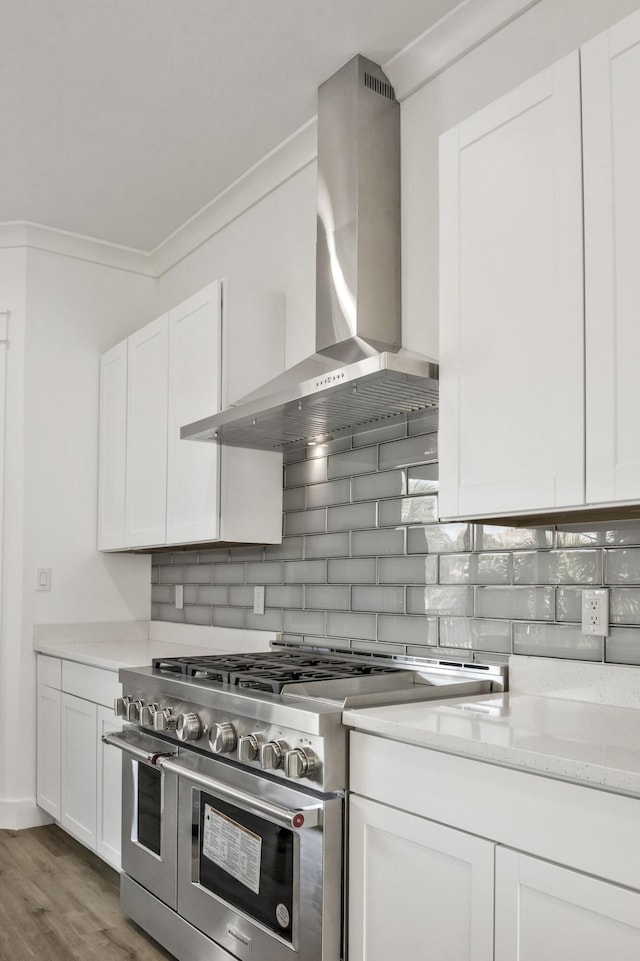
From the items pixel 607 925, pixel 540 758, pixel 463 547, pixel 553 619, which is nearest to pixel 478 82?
pixel 463 547

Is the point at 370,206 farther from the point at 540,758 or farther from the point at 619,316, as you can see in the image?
the point at 540,758

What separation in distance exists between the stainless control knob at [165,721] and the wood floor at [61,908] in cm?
75

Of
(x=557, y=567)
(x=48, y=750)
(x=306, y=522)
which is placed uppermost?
(x=306, y=522)

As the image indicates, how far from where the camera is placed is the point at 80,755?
339cm

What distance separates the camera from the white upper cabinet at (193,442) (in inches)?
123

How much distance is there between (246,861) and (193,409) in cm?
178

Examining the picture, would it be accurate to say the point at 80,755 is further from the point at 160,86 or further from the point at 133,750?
the point at 160,86

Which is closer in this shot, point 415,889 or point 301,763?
point 415,889

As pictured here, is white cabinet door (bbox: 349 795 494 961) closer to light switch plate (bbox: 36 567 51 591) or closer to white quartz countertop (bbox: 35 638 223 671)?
white quartz countertop (bbox: 35 638 223 671)

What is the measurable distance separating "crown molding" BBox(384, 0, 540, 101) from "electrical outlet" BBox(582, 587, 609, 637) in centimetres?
165

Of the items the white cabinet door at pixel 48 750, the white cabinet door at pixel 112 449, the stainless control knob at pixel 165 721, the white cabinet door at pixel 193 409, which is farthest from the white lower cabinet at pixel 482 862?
the white cabinet door at pixel 112 449

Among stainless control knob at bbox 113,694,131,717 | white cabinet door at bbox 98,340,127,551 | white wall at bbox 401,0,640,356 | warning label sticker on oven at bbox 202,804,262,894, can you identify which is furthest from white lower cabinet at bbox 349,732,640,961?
white cabinet door at bbox 98,340,127,551

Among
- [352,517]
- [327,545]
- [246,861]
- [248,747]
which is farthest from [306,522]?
[246,861]

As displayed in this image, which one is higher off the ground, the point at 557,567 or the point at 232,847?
the point at 557,567
